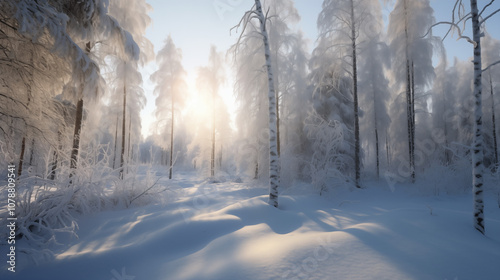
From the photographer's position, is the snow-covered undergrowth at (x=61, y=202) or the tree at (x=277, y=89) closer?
the snow-covered undergrowth at (x=61, y=202)

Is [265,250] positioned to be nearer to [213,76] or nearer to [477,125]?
[477,125]

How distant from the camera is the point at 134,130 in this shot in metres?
21.4

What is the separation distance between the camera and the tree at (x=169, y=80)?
17.0 metres

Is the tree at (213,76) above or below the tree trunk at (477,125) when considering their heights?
above

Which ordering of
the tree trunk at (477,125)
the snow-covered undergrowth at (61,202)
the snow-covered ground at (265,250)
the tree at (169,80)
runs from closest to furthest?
the snow-covered ground at (265,250) → the snow-covered undergrowth at (61,202) → the tree trunk at (477,125) → the tree at (169,80)

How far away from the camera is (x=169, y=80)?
17109 millimetres

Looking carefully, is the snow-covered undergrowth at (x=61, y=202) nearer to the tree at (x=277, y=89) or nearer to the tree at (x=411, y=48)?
the tree at (x=277, y=89)

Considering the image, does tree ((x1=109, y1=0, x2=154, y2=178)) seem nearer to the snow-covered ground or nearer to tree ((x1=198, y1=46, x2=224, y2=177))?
tree ((x1=198, y1=46, x2=224, y2=177))

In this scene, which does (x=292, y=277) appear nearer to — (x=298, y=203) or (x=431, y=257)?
(x=431, y=257)

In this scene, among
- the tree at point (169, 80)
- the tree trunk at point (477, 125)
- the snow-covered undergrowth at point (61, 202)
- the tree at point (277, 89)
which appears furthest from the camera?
the tree at point (169, 80)

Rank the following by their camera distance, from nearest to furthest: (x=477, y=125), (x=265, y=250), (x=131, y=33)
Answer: (x=265, y=250) < (x=477, y=125) < (x=131, y=33)

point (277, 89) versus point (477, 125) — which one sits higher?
point (277, 89)

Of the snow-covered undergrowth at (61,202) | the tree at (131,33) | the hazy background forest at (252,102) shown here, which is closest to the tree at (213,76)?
the hazy background forest at (252,102)

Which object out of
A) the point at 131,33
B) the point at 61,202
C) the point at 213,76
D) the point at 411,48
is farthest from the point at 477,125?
the point at 213,76
